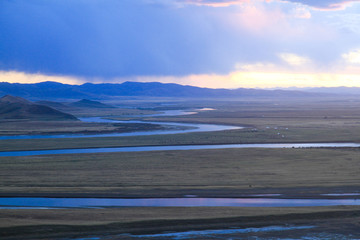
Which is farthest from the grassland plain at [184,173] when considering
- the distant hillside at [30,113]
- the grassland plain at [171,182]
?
the distant hillside at [30,113]

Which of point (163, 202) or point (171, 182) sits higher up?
point (171, 182)

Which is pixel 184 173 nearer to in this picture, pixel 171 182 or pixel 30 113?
pixel 171 182

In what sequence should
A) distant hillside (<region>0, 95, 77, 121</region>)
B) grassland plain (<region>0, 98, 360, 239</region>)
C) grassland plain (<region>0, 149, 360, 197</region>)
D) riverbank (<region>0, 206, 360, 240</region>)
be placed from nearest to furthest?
riverbank (<region>0, 206, 360, 240</region>) < grassland plain (<region>0, 98, 360, 239</region>) < grassland plain (<region>0, 149, 360, 197</region>) < distant hillside (<region>0, 95, 77, 121</region>)

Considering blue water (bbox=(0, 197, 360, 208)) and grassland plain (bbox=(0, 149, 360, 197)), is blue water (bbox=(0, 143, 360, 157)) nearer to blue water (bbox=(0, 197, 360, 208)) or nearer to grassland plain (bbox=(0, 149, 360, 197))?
grassland plain (bbox=(0, 149, 360, 197))

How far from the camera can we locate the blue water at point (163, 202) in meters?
24.1

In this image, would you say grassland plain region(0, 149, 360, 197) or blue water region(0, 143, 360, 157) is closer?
grassland plain region(0, 149, 360, 197)

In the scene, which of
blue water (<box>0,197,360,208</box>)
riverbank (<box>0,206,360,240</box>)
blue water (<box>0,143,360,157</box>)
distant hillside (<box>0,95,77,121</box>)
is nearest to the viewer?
riverbank (<box>0,206,360,240</box>)

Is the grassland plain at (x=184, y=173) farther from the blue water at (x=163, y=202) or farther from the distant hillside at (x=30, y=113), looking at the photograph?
the distant hillside at (x=30, y=113)

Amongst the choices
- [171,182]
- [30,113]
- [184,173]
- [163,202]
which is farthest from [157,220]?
[30,113]

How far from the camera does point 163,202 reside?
986 inches

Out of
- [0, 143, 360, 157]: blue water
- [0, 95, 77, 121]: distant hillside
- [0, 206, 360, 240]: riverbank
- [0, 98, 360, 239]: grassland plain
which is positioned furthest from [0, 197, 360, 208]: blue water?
[0, 95, 77, 121]: distant hillside

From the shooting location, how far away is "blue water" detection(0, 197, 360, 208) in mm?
24141

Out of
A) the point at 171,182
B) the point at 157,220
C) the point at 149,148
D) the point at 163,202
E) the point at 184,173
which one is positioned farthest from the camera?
the point at 149,148

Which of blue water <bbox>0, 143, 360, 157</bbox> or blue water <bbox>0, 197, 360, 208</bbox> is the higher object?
blue water <bbox>0, 143, 360, 157</bbox>
